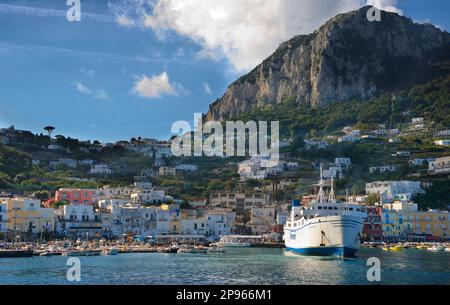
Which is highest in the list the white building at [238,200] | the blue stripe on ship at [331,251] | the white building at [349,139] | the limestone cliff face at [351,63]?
the limestone cliff face at [351,63]

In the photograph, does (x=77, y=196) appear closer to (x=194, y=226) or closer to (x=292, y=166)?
(x=194, y=226)

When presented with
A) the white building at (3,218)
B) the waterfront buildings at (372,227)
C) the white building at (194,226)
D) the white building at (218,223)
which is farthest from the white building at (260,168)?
the white building at (3,218)

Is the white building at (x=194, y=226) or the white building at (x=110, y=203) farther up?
the white building at (x=110, y=203)

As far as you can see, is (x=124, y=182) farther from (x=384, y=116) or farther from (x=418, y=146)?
(x=384, y=116)

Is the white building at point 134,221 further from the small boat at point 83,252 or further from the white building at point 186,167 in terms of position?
the white building at point 186,167

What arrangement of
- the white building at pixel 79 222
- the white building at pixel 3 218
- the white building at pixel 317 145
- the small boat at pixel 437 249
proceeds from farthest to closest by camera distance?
1. the white building at pixel 317 145
2. the white building at pixel 79 222
3. the small boat at pixel 437 249
4. the white building at pixel 3 218

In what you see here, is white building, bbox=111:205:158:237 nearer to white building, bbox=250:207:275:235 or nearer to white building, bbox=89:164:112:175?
white building, bbox=250:207:275:235
